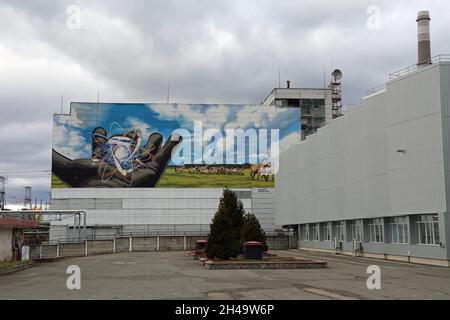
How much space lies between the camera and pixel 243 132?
83.9m

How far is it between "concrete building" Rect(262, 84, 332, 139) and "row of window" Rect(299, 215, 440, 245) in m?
38.0

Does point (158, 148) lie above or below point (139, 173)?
above

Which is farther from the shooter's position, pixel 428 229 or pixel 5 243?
pixel 5 243

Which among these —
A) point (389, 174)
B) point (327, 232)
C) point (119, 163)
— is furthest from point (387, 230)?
point (119, 163)

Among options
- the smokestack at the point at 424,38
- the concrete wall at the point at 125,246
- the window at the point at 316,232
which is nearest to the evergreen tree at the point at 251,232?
the smokestack at the point at 424,38

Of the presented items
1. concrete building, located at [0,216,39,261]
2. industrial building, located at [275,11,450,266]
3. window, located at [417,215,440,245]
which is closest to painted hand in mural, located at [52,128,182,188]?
industrial building, located at [275,11,450,266]

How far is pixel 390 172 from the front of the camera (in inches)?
1596

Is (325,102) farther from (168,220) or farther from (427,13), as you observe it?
(427,13)

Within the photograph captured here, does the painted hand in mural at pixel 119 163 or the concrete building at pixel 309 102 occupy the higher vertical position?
the concrete building at pixel 309 102

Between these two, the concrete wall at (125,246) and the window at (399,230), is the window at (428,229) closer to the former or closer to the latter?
the window at (399,230)

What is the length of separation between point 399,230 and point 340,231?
12763 mm

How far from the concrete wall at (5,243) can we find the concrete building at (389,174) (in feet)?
91.2

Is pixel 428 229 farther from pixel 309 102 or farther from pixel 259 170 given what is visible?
pixel 309 102

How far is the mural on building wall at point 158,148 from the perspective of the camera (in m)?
81.7
